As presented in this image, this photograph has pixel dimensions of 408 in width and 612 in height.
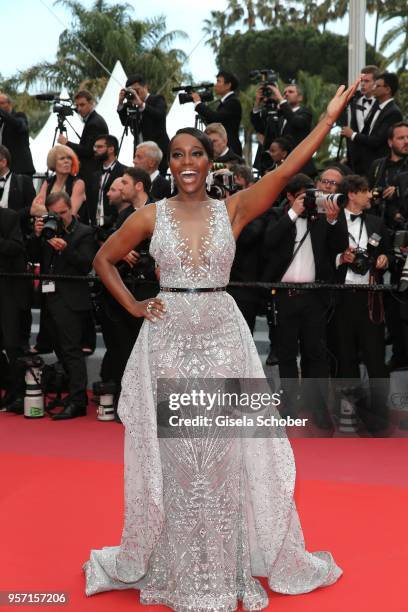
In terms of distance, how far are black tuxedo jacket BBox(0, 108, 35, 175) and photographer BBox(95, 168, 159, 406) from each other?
8.00 ft

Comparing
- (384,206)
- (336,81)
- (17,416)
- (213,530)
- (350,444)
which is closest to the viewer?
(213,530)

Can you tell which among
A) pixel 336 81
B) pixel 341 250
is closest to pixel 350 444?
pixel 341 250

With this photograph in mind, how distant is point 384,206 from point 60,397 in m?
2.73

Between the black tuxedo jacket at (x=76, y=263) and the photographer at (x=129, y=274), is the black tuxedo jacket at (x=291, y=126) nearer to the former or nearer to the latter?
the photographer at (x=129, y=274)

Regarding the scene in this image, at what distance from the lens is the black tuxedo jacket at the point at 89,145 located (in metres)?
8.95

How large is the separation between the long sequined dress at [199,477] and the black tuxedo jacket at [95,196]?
3.97m

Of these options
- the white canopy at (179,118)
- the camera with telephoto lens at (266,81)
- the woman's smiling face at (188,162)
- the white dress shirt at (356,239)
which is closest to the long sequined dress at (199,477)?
the woman's smiling face at (188,162)

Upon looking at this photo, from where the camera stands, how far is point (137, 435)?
384 centimetres

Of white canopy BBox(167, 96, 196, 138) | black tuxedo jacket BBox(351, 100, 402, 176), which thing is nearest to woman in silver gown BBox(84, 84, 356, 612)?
black tuxedo jacket BBox(351, 100, 402, 176)

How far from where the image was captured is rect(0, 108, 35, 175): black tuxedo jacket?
30.0 feet

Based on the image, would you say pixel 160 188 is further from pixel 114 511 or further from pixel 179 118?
pixel 179 118

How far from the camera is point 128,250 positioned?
390cm

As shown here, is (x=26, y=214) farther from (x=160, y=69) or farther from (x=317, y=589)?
(x=160, y=69)

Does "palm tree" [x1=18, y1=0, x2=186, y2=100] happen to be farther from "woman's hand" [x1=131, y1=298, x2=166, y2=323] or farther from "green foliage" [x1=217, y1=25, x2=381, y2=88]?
"woman's hand" [x1=131, y1=298, x2=166, y2=323]
